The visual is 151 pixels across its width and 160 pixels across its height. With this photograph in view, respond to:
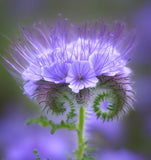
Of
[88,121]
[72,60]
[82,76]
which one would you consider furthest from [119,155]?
[72,60]

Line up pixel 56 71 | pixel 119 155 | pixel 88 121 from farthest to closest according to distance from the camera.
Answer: pixel 119 155 < pixel 88 121 < pixel 56 71

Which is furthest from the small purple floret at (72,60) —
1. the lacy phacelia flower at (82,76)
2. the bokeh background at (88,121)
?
the bokeh background at (88,121)

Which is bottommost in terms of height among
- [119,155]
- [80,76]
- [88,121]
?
[119,155]

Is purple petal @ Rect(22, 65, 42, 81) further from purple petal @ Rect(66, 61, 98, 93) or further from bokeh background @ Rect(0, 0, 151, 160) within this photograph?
bokeh background @ Rect(0, 0, 151, 160)

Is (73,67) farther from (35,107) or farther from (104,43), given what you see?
(35,107)

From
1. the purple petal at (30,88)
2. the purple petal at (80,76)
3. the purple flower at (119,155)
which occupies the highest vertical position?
the purple petal at (80,76)

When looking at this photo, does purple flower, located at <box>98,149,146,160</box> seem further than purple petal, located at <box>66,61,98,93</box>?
Yes

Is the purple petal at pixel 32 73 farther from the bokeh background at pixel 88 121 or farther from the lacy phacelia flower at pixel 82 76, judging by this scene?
the bokeh background at pixel 88 121

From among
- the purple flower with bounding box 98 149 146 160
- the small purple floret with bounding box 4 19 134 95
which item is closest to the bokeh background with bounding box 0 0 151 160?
the purple flower with bounding box 98 149 146 160

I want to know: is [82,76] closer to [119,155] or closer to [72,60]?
[72,60]
